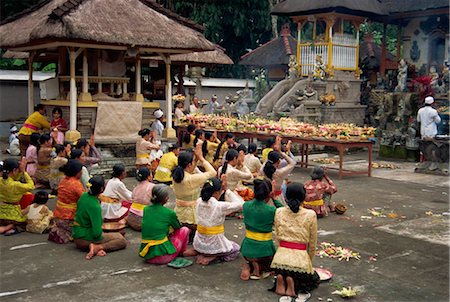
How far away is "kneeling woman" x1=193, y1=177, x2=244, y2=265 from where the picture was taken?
718 cm

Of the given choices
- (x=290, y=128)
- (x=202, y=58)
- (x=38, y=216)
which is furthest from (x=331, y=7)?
(x=38, y=216)

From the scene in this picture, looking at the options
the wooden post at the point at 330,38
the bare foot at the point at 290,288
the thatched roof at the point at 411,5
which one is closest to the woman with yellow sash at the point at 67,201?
the bare foot at the point at 290,288

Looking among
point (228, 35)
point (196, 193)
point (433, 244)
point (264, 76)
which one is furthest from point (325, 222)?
point (228, 35)

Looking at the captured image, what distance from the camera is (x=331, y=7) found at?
22.4 m

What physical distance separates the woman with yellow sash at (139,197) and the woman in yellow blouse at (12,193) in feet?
5.28

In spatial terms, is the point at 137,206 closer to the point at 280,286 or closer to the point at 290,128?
the point at 280,286

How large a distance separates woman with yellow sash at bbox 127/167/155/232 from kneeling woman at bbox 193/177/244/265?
1.66 metres

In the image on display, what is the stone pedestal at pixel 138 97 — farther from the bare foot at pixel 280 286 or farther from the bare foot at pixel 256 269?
the bare foot at pixel 280 286

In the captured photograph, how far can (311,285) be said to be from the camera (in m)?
6.29

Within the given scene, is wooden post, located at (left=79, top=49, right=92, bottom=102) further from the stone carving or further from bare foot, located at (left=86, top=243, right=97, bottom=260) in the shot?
the stone carving

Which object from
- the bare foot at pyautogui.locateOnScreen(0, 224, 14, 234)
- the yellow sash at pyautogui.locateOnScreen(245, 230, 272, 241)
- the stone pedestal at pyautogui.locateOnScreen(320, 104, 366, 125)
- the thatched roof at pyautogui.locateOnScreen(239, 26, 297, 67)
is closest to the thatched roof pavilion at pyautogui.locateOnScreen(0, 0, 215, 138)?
the bare foot at pyautogui.locateOnScreen(0, 224, 14, 234)

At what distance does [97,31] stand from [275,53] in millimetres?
17230

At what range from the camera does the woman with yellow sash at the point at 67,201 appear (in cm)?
816

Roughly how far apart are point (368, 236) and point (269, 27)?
26.5 m
